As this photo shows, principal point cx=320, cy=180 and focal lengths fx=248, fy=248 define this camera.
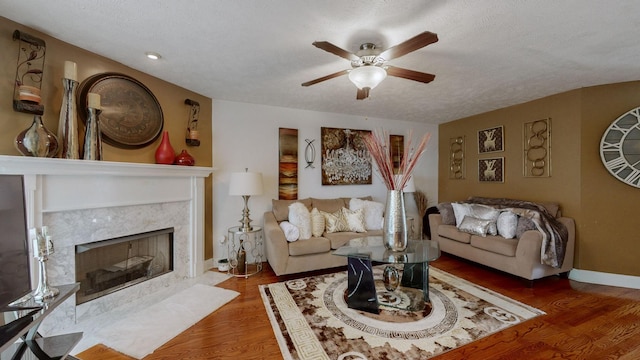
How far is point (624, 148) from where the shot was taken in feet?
9.21

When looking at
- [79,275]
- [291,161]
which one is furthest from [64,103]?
[291,161]

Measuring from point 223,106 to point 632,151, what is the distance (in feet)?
16.2

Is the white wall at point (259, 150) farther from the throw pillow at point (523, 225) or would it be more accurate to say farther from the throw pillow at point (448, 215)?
the throw pillow at point (523, 225)

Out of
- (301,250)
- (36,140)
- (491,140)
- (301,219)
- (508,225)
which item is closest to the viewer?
(36,140)

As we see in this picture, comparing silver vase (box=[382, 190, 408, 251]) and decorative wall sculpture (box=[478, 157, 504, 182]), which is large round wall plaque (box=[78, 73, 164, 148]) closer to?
silver vase (box=[382, 190, 408, 251])

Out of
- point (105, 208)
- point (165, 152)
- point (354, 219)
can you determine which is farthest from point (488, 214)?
point (105, 208)

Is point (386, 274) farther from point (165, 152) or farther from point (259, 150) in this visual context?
point (165, 152)

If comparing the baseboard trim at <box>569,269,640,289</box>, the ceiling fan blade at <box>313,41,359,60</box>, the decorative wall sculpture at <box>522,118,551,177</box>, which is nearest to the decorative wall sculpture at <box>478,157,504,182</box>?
the decorative wall sculpture at <box>522,118,551,177</box>

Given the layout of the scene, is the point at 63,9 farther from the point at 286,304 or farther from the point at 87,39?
the point at 286,304

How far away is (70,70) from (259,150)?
208 centimetres

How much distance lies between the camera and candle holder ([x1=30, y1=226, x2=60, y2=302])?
1.19 meters

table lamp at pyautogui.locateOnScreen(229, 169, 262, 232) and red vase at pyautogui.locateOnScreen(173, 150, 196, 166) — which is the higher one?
red vase at pyautogui.locateOnScreen(173, 150, 196, 166)

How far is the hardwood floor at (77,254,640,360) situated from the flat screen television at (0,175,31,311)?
1.01 meters

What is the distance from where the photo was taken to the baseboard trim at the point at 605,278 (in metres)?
2.80
